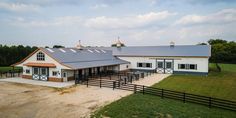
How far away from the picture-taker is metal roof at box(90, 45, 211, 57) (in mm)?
32750

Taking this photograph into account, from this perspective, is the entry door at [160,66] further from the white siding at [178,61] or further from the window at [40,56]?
the window at [40,56]

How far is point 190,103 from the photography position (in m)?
15.6

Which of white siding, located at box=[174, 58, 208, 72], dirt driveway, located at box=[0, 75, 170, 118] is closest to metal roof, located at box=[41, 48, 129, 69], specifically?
dirt driveway, located at box=[0, 75, 170, 118]

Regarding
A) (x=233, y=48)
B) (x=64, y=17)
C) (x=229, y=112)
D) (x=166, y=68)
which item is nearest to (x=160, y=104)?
(x=229, y=112)

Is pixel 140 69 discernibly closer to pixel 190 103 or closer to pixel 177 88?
pixel 177 88

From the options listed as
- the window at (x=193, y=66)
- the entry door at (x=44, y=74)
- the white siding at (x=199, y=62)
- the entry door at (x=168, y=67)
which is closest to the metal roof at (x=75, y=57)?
the entry door at (x=44, y=74)

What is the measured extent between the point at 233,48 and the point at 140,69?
35.5 meters

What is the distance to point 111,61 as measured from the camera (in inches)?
1342

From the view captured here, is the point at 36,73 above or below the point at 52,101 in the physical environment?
above

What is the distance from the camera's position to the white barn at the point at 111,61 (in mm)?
24913

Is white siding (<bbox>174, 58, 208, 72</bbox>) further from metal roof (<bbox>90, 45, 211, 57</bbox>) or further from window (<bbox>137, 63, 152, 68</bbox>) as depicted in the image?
window (<bbox>137, 63, 152, 68</bbox>)

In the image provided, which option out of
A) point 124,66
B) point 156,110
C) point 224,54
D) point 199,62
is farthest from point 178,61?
point 224,54

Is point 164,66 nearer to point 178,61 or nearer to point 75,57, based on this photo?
point 178,61

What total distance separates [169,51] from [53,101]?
999 inches
